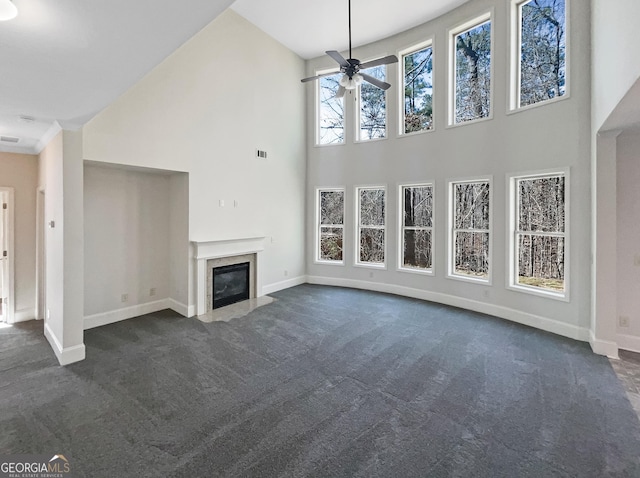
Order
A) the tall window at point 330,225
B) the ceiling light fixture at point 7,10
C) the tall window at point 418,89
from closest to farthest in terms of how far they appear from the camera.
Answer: the ceiling light fixture at point 7,10 → the tall window at point 418,89 → the tall window at point 330,225

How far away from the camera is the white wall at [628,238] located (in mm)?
3779

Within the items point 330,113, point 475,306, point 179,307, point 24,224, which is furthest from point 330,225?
point 24,224

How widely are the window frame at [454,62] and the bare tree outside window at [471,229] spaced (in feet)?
3.83

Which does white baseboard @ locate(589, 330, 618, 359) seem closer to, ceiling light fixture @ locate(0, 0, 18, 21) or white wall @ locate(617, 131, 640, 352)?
white wall @ locate(617, 131, 640, 352)

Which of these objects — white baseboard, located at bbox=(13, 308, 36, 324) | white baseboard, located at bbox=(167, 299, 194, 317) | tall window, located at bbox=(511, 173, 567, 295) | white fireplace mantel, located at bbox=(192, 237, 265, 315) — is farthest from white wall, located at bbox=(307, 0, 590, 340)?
white baseboard, located at bbox=(13, 308, 36, 324)

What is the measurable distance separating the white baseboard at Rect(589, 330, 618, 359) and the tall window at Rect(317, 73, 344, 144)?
5760 millimetres

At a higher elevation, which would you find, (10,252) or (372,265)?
(10,252)

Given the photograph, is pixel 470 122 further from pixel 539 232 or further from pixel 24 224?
pixel 24 224

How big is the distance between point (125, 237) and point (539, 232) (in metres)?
6.51

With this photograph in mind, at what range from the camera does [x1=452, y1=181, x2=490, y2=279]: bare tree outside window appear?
537 cm

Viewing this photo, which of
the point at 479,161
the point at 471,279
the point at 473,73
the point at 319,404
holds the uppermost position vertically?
the point at 473,73

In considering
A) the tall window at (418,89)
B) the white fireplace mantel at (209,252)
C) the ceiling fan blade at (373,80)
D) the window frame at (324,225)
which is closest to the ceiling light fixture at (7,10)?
the ceiling fan blade at (373,80)

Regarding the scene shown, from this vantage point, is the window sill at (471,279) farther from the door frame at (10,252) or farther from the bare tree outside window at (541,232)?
the door frame at (10,252)

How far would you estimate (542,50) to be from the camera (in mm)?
4668
